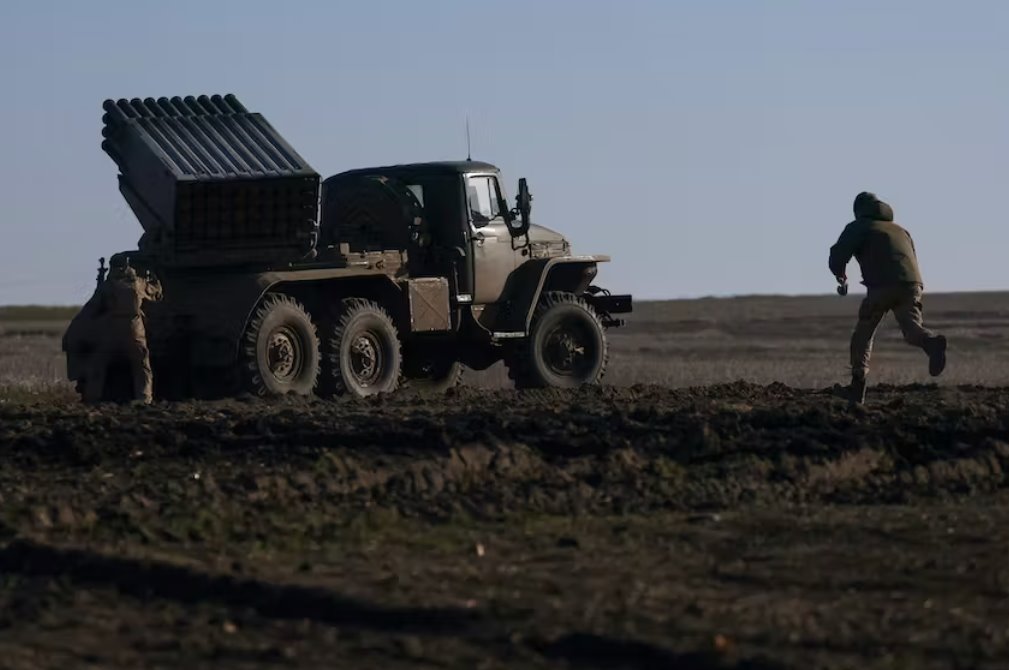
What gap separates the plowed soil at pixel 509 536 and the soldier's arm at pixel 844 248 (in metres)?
1.15

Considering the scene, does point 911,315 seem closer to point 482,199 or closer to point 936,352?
point 936,352

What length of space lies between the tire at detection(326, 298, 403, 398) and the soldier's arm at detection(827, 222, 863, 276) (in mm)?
4778

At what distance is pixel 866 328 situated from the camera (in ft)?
52.3

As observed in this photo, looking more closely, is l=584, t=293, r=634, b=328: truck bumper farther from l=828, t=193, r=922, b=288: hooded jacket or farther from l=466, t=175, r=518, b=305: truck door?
l=828, t=193, r=922, b=288: hooded jacket

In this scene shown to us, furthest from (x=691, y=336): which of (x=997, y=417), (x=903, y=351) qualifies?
(x=997, y=417)

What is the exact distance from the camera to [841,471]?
39.7 feet

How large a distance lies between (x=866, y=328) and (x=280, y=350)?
5.48 meters

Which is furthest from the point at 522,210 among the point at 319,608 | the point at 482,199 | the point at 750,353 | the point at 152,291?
the point at 750,353

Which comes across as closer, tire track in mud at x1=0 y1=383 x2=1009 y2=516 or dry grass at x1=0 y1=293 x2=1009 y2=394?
tire track in mud at x1=0 y1=383 x2=1009 y2=516

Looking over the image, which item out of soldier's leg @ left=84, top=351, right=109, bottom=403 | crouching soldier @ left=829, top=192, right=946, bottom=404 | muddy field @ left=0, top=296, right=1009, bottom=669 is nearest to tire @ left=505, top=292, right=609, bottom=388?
muddy field @ left=0, top=296, right=1009, bottom=669

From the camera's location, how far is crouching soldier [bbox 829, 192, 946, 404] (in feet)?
51.9

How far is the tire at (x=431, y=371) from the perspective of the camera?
2073 cm

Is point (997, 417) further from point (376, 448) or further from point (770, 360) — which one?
point (770, 360)

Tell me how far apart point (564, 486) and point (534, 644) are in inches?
163
